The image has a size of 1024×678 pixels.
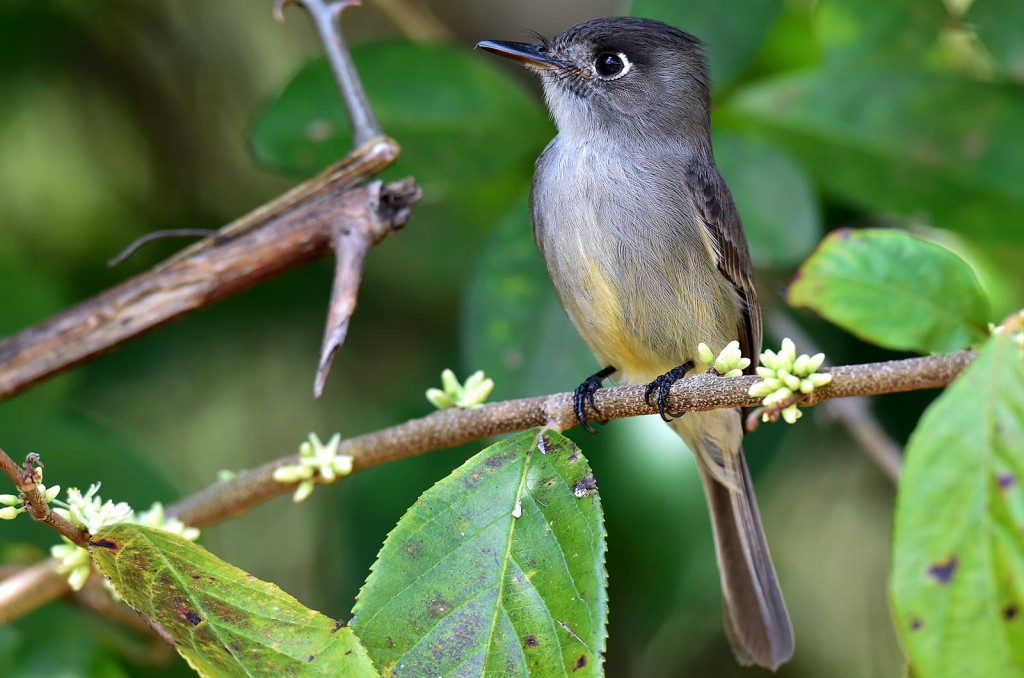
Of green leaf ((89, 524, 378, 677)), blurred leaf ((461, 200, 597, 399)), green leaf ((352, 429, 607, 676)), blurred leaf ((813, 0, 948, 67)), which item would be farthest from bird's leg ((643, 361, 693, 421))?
blurred leaf ((813, 0, 948, 67))

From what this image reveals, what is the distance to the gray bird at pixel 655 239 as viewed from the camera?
2.91 m

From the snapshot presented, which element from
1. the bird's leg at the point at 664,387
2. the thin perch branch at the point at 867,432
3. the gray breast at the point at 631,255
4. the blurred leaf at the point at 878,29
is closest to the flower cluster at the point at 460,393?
the bird's leg at the point at 664,387

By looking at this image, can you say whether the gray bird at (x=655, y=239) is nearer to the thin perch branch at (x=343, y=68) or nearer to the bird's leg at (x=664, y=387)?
the bird's leg at (x=664, y=387)

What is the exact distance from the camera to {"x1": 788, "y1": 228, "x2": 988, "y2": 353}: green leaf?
1.95 metres

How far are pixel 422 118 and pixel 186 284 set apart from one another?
3.89ft

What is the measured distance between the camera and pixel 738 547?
312 cm

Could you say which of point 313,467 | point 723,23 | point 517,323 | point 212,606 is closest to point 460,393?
point 313,467

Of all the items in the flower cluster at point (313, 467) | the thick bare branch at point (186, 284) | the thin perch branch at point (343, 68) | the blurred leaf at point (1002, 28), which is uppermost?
the thin perch branch at point (343, 68)

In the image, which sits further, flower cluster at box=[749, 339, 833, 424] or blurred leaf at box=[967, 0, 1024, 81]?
blurred leaf at box=[967, 0, 1024, 81]

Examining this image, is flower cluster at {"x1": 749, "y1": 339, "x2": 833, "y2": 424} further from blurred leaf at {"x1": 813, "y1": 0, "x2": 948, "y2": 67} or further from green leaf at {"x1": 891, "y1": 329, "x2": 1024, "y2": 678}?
blurred leaf at {"x1": 813, "y1": 0, "x2": 948, "y2": 67}

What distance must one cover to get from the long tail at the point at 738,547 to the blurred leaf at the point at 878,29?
1.21 metres

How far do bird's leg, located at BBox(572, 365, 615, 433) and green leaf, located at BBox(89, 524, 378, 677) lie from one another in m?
0.63

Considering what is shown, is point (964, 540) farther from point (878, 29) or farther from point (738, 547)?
point (878, 29)

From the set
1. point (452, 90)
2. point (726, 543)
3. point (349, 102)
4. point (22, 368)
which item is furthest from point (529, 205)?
point (22, 368)
